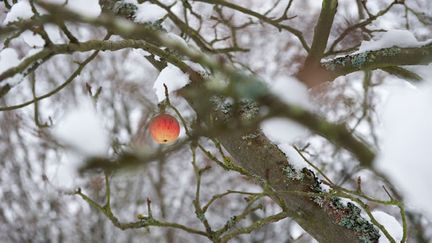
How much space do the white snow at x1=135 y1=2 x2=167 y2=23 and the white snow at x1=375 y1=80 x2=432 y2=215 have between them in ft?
3.16

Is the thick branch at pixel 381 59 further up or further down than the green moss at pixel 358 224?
further up

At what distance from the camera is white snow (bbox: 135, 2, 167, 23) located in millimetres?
1902

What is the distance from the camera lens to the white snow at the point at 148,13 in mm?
1902

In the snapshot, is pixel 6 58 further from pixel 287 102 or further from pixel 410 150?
pixel 287 102

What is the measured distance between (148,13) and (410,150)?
1.23m

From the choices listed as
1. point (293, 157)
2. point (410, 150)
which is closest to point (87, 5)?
point (293, 157)

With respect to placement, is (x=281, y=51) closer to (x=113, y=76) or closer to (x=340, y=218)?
(x=113, y=76)

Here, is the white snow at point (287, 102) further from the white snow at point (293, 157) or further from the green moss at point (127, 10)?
the green moss at point (127, 10)

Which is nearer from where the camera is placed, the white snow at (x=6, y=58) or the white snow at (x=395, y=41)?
the white snow at (x=395, y=41)

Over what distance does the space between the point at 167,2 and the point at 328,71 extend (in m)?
1.16

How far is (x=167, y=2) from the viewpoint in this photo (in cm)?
255

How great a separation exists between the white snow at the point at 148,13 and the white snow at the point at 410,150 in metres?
0.96

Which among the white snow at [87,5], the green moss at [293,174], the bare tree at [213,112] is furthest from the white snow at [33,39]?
the green moss at [293,174]

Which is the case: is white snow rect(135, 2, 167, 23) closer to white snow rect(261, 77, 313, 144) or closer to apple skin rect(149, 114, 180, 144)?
apple skin rect(149, 114, 180, 144)
